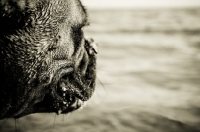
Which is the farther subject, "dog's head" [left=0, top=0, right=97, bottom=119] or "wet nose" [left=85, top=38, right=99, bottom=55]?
"wet nose" [left=85, top=38, right=99, bottom=55]

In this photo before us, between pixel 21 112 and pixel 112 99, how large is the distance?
2.94 metres

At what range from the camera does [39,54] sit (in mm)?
2135

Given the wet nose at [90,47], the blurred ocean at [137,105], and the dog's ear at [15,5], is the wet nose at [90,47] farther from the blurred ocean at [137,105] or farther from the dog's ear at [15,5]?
the dog's ear at [15,5]

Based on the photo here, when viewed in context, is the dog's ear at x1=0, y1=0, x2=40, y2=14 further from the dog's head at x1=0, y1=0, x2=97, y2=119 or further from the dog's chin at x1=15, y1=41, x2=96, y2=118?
the dog's chin at x1=15, y1=41, x2=96, y2=118

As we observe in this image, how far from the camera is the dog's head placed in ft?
6.52

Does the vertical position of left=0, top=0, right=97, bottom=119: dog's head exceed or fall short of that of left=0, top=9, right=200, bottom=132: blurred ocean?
it exceeds it

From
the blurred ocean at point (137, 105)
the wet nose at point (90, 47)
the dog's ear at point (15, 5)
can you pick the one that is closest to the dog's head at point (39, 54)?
the dog's ear at point (15, 5)

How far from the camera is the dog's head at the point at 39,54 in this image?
1.99 meters

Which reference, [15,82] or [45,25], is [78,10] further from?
[15,82]

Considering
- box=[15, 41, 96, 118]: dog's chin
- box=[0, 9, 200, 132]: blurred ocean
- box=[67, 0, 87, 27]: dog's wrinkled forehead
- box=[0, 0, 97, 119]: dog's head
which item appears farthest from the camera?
box=[0, 9, 200, 132]: blurred ocean

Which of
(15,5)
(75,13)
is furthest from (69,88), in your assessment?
(15,5)

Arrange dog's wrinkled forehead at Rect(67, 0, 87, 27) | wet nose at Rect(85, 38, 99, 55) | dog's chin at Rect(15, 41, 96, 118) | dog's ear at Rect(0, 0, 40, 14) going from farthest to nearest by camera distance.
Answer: wet nose at Rect(85, 38, 99, 55) < dog's chin at Rect(15, 41, 96, 118) < dog's wrinkled forehead at Rect(67, 0, 87, 27) < dog's ear at Rect(0, 0, 40, 14)

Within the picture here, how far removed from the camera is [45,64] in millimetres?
2215

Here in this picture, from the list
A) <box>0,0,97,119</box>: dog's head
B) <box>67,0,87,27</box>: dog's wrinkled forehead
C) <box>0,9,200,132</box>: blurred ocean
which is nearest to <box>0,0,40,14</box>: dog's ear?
<box>0,0,97,119</box>: dog's head
